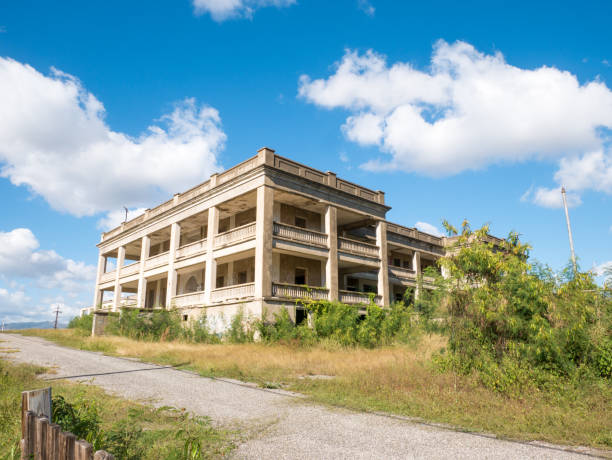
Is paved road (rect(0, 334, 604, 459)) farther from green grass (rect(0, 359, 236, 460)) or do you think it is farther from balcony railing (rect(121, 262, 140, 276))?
balcony railing (rect(121, 262, 140, 276))

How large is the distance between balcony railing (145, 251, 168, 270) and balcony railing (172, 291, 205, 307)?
3404 millimetres

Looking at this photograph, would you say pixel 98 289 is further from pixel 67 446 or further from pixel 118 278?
pixel 67 446

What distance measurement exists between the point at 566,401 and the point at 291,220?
1920cm

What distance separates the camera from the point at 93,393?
733 centimetres

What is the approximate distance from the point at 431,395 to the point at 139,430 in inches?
197

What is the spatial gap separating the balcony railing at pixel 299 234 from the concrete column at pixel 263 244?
786 mm

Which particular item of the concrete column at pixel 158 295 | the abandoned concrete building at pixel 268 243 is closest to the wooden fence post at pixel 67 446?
the abandoned concrete building at pixel 268 243

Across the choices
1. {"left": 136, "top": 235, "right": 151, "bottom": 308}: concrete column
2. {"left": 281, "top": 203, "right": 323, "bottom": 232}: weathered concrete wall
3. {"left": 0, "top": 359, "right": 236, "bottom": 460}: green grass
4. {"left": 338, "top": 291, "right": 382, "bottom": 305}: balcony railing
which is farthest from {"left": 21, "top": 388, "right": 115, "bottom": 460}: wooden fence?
{"left": 136, "top": 235, "right": 151, "bottom": 308}: concrete column

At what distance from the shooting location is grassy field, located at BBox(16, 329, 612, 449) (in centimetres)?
566

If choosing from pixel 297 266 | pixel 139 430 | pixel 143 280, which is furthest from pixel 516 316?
pixel 143 280

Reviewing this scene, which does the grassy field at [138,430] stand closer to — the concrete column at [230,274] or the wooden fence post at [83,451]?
the wooden fence post at [83,451]

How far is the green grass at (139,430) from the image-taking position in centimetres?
423

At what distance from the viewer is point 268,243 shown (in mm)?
20047

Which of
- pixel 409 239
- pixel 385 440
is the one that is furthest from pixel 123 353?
pixel 409 239
